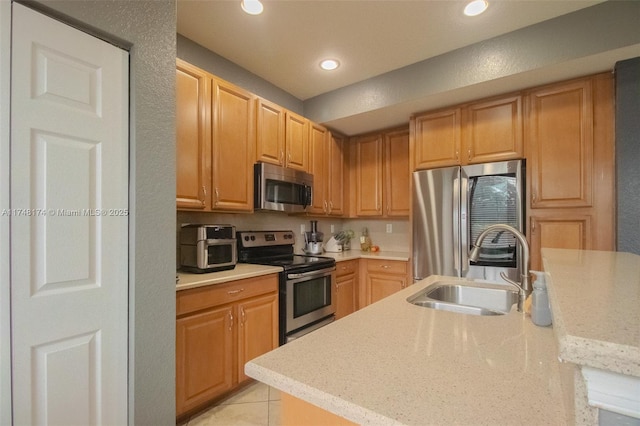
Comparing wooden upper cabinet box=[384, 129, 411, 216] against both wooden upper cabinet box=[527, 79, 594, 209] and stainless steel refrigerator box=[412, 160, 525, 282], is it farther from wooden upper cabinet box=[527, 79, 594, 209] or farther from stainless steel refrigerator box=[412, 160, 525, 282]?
wooden upper cabinet box=[527, 79, 594, 209]

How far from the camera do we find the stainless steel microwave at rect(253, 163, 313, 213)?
257cm

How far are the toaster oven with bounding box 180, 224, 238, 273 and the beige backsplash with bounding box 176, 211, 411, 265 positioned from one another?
18 cm

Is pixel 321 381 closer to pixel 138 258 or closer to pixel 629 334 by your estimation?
pixel 629 334

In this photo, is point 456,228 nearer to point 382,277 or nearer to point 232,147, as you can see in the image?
point 382,277

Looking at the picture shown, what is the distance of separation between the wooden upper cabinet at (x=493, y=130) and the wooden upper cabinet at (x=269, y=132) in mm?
1656

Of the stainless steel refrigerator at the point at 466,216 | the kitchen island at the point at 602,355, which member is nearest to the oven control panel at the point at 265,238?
the stainless steel refrigerator at the point at 466,216

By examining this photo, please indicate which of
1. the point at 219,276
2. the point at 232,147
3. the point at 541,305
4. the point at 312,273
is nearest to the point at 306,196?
the point at 312,273

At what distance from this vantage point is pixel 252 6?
6.36ft

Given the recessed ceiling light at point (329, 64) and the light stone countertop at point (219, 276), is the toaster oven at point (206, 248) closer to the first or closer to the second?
the light stone countertop at point (219, 276)

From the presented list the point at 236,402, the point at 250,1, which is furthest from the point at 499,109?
the point at 236,402

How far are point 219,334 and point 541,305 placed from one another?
1.75 metres

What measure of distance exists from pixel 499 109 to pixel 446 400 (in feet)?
8.70

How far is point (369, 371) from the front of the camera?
2.22 feet

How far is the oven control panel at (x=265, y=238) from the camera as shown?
269 centimetres
